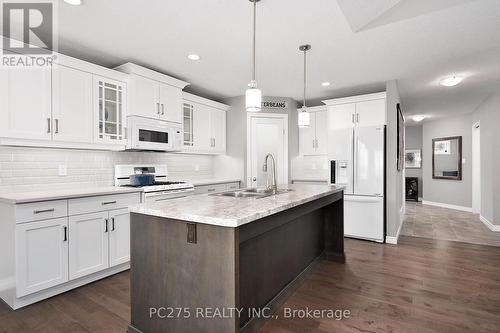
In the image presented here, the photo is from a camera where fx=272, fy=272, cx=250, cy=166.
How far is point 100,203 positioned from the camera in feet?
9.12

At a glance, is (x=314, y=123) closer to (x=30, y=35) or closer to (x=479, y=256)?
(x=479, y=256)

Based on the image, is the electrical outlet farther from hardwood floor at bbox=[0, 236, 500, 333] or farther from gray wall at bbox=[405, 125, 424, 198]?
gray wall at bbox=[405, 125, 424, 198]

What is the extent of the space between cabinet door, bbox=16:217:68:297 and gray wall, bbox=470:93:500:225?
21.9ft

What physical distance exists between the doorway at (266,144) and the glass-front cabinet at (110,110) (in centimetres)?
237

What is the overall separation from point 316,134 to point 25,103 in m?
4.40

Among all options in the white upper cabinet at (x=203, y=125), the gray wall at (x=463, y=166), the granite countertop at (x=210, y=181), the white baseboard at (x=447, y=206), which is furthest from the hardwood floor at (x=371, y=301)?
the gray wall at (x=463, y=166)

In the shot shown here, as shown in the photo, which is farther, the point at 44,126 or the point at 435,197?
the point at 435,197

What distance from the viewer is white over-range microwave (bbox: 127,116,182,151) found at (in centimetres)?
337

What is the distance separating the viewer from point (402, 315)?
2.18 meters

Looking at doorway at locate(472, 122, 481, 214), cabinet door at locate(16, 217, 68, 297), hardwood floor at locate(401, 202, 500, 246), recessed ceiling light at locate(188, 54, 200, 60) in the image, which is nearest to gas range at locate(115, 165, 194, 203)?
cabinet door at locate(16, 217, 68, 297)

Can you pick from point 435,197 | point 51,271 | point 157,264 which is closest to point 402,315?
point 157,264

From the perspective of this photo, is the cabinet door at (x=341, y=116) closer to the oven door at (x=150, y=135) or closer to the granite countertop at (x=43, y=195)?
the oven door at (x=150, y=135)

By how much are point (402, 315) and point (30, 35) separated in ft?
14.0

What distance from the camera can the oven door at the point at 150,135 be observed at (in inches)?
133
